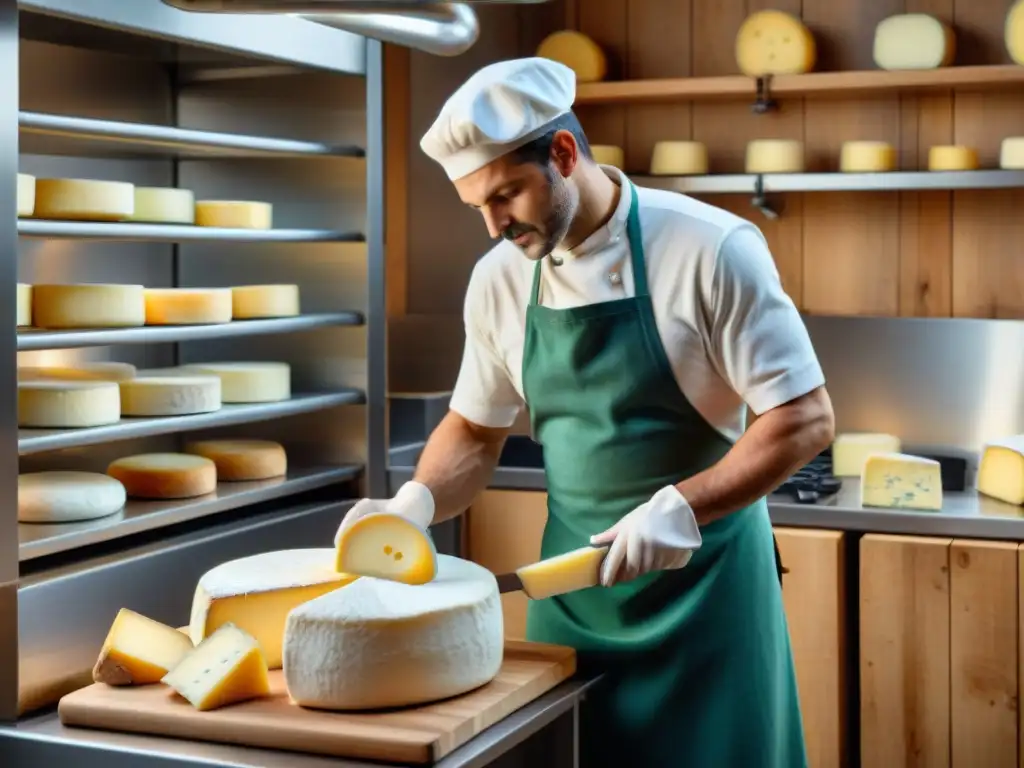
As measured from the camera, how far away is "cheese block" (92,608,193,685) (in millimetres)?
2068

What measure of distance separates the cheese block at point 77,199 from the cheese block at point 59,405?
12.1 inches

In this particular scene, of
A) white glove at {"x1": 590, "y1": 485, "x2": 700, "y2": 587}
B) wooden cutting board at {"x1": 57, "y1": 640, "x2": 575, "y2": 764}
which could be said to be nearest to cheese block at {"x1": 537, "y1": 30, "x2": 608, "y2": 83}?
white glove at {"x1": 590, "y1": 485, "x2": 700, "y2": 587}

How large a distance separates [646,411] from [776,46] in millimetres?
2106

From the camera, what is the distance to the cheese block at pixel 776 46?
4117mm

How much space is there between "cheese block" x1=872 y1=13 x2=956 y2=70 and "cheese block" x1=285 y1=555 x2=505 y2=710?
255 centimetres

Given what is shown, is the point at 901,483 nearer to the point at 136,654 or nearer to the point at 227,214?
the point at 227,214

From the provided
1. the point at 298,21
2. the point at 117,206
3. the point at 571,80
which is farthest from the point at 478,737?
the point at 298,21

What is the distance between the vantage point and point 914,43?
3988 mm

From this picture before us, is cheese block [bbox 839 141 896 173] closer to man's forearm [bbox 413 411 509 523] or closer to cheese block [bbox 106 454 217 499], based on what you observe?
man's forearm [bbox 413 411 509 523]

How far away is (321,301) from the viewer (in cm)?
346

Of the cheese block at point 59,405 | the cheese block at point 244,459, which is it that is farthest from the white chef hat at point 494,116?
the cheese block at point 244,459

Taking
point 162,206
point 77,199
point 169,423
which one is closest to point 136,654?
point 169,423

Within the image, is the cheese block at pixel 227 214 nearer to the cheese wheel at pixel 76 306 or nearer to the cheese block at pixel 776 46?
the cheese wheel at pixel 76 306

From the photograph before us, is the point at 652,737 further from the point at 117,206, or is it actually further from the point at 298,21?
the point at 298,21
